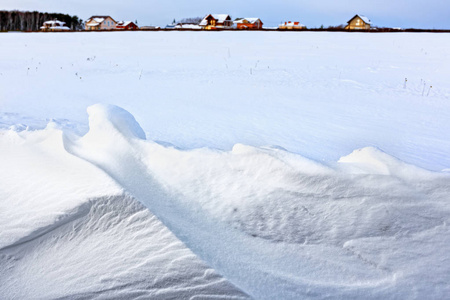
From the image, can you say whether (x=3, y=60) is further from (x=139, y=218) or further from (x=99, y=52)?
(x=139, y=218)

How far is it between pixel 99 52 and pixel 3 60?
347cm

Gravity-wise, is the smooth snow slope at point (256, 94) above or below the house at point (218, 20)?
below

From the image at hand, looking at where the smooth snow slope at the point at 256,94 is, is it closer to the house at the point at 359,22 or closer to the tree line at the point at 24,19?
the house at the point at 359,22

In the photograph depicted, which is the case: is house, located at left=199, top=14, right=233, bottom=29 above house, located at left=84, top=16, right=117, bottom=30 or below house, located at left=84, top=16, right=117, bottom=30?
above

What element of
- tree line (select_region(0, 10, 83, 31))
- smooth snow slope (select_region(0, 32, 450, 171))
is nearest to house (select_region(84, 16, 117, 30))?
tree line (select_region(0, 10, 83, 31))

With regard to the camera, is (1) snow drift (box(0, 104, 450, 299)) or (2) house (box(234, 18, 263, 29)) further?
(2) house (box(234, 18, 263, 29))

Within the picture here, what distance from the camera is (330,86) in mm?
7918

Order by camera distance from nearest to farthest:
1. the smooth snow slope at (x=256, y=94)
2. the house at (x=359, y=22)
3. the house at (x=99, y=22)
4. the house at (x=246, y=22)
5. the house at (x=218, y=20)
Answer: the smooth snow slope at (x=256, y=94) → the house at (x=359, y=22) → the house at (x=218, y=20) → the house at (x=246, y=22) → the house at (x=99, y=22)

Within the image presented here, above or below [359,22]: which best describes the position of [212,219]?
below

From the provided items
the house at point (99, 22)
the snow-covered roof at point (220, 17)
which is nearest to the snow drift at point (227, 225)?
the snow-covered roof at point (220, 17)

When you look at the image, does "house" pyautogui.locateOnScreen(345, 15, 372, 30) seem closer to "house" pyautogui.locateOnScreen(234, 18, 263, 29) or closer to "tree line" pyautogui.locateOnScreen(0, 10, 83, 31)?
"house" pyautogui.locateOnScreen(234, 18, 263, 29)

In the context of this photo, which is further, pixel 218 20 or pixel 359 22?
pixel 218 20

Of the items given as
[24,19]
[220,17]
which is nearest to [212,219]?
[220,17]

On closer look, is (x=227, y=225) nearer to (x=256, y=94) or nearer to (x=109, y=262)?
(x=109, y=262)
